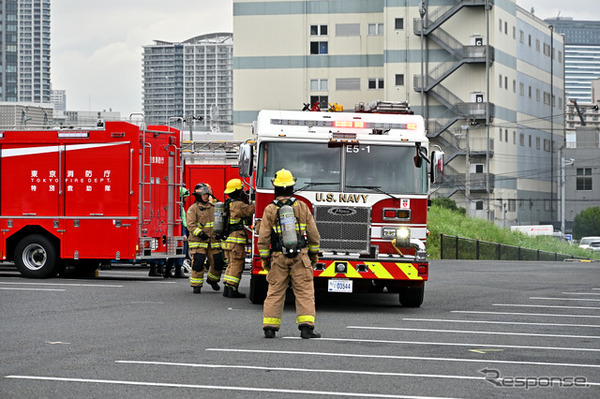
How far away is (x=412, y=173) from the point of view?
1667 centimetres

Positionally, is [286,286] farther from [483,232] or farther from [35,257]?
[483,232]

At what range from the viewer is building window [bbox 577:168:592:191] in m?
103

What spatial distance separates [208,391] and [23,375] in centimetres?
187

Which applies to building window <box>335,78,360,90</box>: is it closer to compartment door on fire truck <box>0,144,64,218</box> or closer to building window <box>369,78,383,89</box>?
building window <box>369,78,383,89</box>

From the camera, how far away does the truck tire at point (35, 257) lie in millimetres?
22469

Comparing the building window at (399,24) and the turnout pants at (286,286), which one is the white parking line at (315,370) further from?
the building window at (399,24)

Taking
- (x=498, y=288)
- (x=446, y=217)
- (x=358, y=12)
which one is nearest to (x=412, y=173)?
(x=498, y=288)

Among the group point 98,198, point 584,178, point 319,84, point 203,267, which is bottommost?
point 203,267

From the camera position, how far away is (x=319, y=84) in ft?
271

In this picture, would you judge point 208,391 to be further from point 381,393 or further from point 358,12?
point 358,12

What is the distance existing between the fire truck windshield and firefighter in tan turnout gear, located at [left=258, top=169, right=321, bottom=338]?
315 cm

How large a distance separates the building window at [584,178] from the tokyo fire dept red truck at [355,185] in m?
89.6

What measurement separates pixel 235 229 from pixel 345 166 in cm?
272

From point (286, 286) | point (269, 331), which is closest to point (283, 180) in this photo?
point (286, 286)
